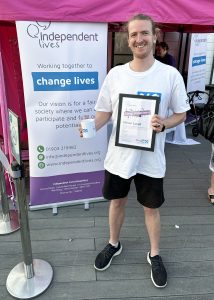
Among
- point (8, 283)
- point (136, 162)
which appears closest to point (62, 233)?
point (8, 283)

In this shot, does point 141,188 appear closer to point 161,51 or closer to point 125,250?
point 125,250

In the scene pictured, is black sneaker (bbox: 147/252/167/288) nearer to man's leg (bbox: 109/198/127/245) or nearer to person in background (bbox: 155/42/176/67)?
man's leg (bbox: 109/198/127/245)

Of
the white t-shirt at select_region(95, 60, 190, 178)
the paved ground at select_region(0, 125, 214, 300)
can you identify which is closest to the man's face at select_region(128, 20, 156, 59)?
the white t-shirt at select_region(95, 60, 190, 178)

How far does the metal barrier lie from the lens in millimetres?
1896

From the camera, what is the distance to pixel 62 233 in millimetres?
2713

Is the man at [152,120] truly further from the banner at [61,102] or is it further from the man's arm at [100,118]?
the banner at [61,102]

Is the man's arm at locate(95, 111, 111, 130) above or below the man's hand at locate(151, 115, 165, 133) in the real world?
below

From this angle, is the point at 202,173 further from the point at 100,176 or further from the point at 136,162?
the point at 136,162

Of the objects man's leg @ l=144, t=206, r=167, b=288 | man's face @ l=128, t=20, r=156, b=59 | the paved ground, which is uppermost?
man's face @ l=128, t=20, r=156, b=59

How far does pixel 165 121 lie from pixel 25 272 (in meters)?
1.43

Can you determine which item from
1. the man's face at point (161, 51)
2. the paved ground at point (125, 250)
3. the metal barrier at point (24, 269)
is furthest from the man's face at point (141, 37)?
the man's face at point (161, 51)

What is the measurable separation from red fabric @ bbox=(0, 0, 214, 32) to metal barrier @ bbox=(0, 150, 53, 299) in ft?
3.68

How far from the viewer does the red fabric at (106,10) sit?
2264mm

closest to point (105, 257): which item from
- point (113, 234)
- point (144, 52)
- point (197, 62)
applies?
point (113, 234)
